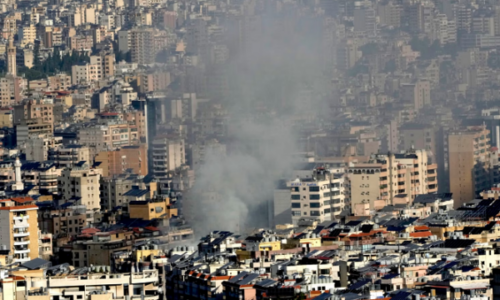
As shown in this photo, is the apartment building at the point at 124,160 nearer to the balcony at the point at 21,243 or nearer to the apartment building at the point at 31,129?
the apartment building at the point at 31,129

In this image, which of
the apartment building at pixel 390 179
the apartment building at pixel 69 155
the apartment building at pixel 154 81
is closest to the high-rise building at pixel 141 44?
the apartment building at pixel 154 81

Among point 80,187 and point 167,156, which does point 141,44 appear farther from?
point 80,187

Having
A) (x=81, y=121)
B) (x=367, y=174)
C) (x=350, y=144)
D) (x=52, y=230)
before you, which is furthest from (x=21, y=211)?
(x=81, y=121)

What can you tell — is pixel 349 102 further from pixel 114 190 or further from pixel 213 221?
pixel 213 221

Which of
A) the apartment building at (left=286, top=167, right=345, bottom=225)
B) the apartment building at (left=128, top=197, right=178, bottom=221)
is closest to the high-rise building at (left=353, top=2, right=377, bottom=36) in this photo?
the apartment building at (left=286, top=167, right=345, bottom=225)

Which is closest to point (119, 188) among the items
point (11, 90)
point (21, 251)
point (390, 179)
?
point (390, 179)
